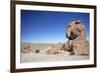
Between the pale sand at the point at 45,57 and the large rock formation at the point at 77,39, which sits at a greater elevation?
the large rock formation at the point at 77,39

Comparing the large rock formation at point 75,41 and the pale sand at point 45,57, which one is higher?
the large rock formation at point 75,41

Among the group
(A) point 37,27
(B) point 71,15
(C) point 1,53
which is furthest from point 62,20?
(C) point 1,53

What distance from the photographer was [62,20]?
6.80ft

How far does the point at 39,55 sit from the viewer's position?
2002 mm

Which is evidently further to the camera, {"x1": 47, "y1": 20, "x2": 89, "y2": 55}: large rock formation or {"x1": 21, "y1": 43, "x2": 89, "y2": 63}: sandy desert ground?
{"x1": 47, "y1": 20, "x2": 89, "y2": 55}: large rock formation

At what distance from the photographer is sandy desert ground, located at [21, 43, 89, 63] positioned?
6.39ft

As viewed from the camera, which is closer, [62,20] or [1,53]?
[1,53]

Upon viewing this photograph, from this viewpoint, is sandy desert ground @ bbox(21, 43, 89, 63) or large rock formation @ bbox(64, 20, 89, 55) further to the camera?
large rock formation @ bbox(64, 20, 89, 55)

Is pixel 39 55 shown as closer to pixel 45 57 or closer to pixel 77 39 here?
pixel 45 57

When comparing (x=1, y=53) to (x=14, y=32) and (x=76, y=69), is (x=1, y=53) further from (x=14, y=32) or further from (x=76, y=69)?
(x=76, y=69)

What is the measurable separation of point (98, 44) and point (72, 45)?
34 cm

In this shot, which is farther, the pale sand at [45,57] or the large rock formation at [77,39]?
the large rock formation at [77,39]

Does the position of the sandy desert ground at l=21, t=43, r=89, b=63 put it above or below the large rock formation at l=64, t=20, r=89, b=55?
below

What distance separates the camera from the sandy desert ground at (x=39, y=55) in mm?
1946
